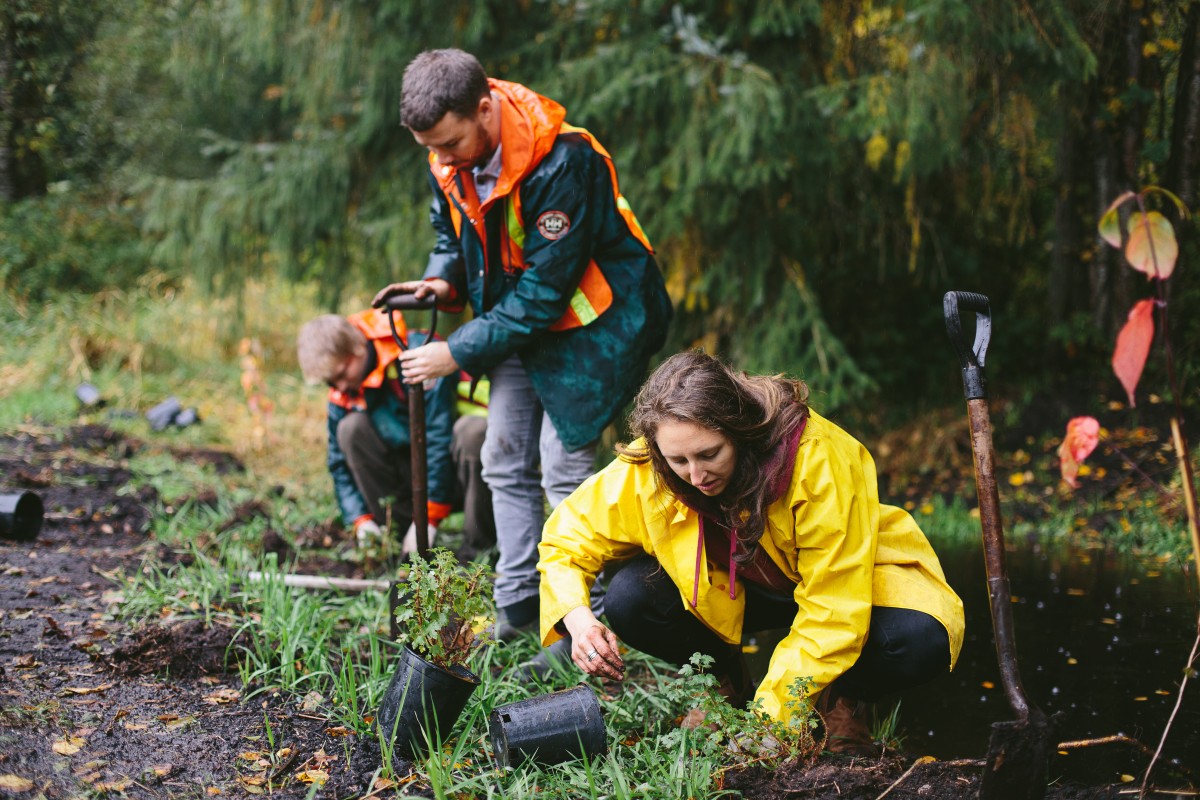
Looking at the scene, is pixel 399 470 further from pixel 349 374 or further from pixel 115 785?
pixel 115 785

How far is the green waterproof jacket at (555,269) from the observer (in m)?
2.90

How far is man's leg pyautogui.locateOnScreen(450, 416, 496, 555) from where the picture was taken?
155 inches

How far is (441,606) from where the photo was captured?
2.34 m

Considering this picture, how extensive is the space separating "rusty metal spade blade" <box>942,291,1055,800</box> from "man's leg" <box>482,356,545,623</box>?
5.20ft

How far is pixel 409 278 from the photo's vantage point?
20.3ft

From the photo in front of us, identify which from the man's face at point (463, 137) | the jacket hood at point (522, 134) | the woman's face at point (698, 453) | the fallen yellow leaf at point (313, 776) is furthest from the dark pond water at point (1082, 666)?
the man's face at point (463, 137)

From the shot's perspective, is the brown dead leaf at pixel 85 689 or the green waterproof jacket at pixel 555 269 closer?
the brown dead leaf at pixel 85 689

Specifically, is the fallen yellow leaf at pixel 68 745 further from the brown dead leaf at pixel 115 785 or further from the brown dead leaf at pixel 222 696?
the brown dead leaf at pixel 222 696

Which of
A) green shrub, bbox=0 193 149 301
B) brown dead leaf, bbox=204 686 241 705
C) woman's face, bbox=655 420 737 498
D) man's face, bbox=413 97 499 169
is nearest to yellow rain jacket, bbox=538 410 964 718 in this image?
woman's face, bbox=655 420 737 498

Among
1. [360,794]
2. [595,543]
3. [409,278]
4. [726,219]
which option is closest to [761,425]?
[595,543]

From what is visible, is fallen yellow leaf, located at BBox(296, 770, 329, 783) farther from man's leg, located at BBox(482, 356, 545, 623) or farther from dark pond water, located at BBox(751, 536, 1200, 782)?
dark pond water, located at BBox(751, 536, 1200, 782)

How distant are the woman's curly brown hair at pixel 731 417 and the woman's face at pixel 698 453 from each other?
14mm

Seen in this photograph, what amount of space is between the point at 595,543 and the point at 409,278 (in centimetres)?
409

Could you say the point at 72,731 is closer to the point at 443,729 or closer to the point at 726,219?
the point at 443,729
